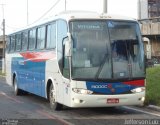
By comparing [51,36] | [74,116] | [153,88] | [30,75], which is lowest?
[74,116]

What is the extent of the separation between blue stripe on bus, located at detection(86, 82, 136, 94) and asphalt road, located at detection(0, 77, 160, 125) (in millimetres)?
727

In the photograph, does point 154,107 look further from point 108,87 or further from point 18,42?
point 18,42

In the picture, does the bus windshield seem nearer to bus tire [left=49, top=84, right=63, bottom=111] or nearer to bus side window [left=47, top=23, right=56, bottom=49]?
bus side window [left=47, top=23, right=56, bottom=49]

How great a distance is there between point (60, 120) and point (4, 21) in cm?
5390

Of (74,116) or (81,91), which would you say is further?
(74,116)

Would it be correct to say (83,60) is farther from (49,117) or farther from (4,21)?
(4,21)

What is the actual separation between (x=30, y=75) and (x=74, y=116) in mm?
5294

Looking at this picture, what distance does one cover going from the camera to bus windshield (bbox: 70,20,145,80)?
1298cm

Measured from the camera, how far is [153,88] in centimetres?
1823

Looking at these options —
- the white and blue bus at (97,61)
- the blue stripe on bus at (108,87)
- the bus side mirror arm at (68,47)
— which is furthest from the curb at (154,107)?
the bus side mirror arm at (68,47)

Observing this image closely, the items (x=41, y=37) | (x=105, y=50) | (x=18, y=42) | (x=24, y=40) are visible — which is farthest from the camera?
(x=18, y=42)

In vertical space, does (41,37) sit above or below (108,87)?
above

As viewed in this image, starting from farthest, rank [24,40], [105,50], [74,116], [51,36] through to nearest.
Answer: [24,40]
[51,36]
[74,116]
[105,50]

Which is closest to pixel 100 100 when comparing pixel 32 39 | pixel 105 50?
pixel 105 50
